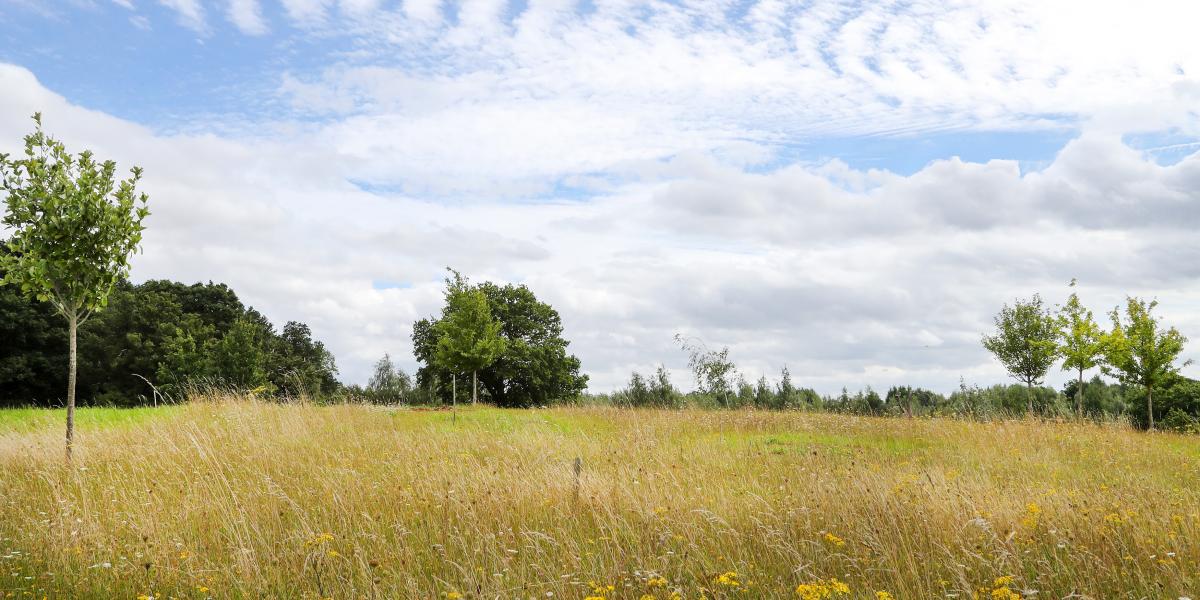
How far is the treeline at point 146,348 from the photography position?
113ft

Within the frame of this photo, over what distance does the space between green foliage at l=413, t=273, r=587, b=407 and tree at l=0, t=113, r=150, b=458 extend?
28575 millimetres

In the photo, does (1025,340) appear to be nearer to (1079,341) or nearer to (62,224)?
(1079,341)

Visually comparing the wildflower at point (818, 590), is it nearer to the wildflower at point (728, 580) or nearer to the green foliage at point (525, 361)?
the wildflower at point (728, 580)

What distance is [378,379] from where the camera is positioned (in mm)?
64188

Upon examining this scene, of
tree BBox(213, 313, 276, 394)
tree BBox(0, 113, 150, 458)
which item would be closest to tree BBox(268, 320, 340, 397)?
tree BBox(213, 313, 276, 394)

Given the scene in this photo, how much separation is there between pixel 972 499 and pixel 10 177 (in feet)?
45.0

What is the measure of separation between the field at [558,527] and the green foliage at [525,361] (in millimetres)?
29582

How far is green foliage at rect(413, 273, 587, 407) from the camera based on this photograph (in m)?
40.7

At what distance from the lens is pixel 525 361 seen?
134 feet

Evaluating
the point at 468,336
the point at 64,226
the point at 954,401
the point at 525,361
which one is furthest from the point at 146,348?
the point at 954,401

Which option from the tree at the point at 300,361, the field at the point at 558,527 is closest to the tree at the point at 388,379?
the tree at the point at 300,361

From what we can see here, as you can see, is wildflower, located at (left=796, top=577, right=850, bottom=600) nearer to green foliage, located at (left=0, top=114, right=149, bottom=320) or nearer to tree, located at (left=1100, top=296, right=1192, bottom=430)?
green foliage, located at (left=0, top=114, right=149, bottom=320)

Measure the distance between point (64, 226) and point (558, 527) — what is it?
9474mm

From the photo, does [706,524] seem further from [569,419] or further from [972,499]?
[569,419]
